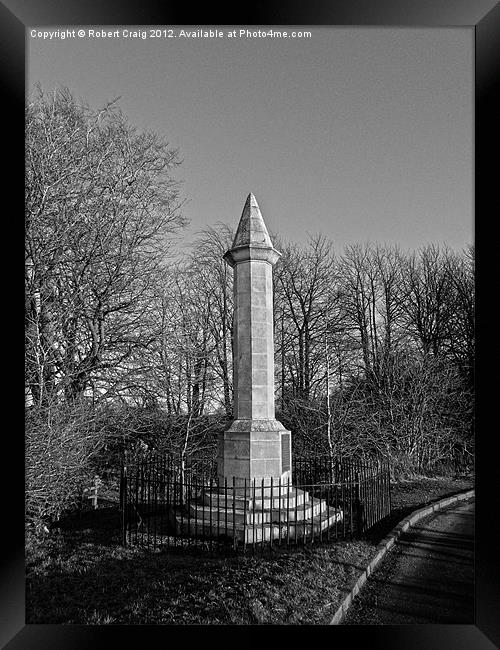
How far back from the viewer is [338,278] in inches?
741

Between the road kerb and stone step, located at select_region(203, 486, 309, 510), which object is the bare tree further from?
the road kerb

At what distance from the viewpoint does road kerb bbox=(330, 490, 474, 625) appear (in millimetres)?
4445

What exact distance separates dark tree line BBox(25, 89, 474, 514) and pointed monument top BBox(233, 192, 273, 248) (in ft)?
12.8

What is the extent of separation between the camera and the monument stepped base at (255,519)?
638 centimetres

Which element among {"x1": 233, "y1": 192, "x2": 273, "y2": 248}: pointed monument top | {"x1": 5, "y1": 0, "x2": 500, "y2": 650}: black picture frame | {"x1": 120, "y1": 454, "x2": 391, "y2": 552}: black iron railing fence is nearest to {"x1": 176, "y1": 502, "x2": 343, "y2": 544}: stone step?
{"x1": 120, "y1": 454, "x2": 391, "y2": 552}: black iron railing fence

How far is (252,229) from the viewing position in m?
8.05

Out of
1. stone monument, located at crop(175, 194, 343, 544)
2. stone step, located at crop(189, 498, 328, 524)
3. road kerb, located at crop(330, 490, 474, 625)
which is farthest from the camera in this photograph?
stone monument, located at crop(175, 194, 343, 544)
